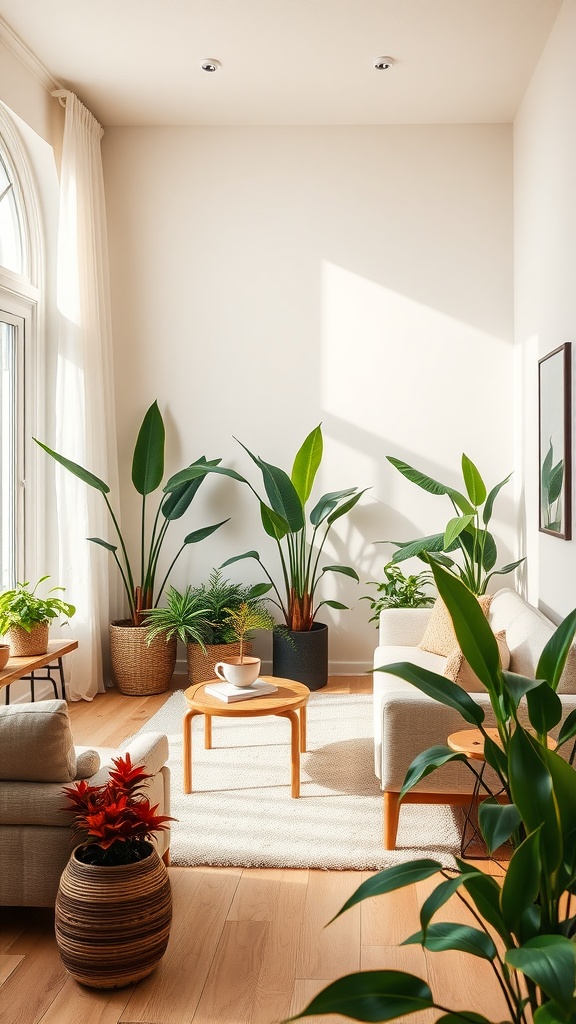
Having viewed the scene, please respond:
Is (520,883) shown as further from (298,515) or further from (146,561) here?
(146,561)

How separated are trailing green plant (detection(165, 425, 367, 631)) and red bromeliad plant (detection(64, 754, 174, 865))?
276cm

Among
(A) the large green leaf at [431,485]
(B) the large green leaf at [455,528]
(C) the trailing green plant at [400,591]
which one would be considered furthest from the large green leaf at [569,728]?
(C) the trailing green plant at [400,591]

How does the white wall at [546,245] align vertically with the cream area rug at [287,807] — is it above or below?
above

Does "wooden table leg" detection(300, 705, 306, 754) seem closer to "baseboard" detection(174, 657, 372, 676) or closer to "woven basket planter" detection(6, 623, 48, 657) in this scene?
"woven basket planter" detection(6, 623, 48, 657)

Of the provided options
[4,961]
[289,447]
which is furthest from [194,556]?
[4,961]

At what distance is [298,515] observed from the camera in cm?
495

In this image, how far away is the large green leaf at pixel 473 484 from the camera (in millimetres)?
4797

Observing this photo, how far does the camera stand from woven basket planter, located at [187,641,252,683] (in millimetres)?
4945

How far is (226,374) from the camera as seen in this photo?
540 cm

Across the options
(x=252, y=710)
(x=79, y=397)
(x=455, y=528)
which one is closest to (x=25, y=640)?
(x=252, y=710)

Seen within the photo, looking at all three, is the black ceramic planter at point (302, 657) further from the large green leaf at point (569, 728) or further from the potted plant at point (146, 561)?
the large green leaf at point (569, 728)

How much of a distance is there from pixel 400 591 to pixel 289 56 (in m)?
2.89

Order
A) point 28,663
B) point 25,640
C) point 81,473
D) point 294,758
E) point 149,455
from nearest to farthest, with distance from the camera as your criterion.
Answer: point 294,758, point 28,663, point 25,640, point 81,473, point 149,455

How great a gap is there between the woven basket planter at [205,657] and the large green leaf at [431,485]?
136cm
